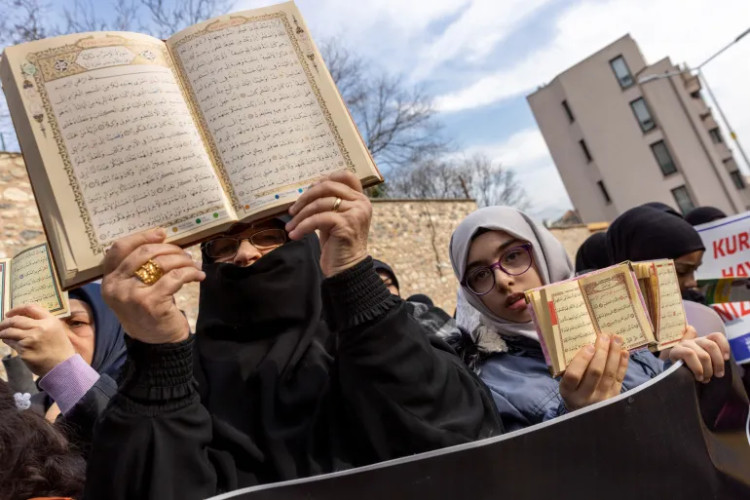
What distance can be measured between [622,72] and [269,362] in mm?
36005

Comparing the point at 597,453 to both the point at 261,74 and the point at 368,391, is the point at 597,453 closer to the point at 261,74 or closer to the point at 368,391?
the point at 368,391

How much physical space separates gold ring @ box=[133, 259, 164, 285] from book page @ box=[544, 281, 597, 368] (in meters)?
0.95

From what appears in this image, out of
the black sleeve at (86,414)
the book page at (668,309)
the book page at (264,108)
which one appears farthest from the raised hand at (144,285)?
the book page at (668,309)

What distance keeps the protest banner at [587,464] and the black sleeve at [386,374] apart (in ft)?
0.92

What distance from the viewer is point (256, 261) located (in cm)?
164

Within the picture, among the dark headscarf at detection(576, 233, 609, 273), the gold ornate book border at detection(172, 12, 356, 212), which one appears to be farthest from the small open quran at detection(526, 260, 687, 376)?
the dark headscarf at detection(576, 233, 609, 273)

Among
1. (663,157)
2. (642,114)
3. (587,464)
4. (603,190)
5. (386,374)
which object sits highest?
(642,114)

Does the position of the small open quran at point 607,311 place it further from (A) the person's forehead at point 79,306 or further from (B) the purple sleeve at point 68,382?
(A) the person's forehead at point 79,306

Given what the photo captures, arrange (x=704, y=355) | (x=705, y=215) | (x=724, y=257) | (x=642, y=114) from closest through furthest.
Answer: (x=704, y=355)
(x=724, y=257)
(x=705, y=215)
(x=642, y=114)

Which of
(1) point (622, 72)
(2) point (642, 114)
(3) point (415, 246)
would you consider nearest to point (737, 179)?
(2) point (642, 114)

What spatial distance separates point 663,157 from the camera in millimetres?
32750

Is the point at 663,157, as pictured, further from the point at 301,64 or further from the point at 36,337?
the point at 36,337

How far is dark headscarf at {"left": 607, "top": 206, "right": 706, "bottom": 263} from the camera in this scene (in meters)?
3.28

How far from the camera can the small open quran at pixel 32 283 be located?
2.03m
